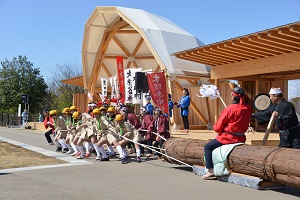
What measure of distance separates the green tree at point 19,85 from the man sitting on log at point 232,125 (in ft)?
106

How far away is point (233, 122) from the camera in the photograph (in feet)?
24.1

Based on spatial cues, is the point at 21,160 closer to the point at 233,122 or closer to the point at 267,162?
the point at 233,122

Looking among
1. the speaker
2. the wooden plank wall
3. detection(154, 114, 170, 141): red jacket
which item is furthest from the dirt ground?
the wooden plank wall

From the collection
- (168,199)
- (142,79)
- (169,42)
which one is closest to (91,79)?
(169,42)

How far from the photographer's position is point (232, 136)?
7535 millimetres

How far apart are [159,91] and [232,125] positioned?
489 cm

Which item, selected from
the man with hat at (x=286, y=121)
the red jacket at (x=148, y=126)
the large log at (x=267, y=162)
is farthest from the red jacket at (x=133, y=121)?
the man with hat at (x=286, y=121)

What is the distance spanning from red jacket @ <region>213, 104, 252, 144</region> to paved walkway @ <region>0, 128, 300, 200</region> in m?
0.93

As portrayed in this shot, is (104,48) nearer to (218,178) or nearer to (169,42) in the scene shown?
(169,42)

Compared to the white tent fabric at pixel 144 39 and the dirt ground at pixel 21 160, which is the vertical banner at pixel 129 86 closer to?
the white tent fabric at pixel 144 39

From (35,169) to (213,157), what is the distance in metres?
4.30

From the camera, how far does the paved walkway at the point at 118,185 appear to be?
6.23 meters

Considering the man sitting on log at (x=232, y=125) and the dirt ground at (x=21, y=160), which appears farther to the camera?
the dirt ground at (x=21, y=160)

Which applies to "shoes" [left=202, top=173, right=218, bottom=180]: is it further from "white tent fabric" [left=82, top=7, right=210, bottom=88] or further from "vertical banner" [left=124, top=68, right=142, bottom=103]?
"white tent fabric" [left=82, top=7, right=210, bottom=88]
